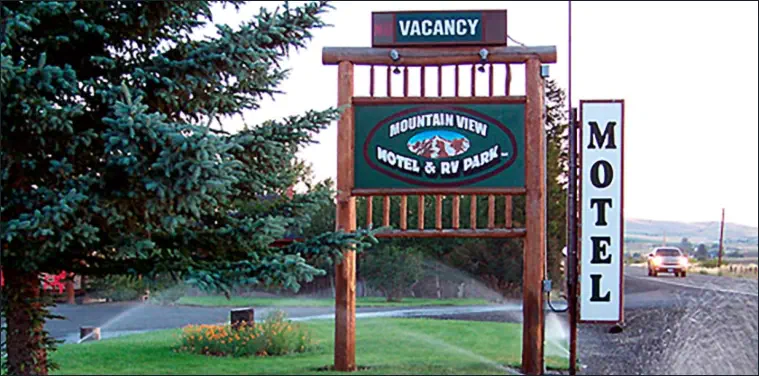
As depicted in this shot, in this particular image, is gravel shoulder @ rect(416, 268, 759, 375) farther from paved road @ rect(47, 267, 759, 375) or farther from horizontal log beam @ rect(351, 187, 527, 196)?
horizontal log beam @ rect(351, 187, 527, 196)

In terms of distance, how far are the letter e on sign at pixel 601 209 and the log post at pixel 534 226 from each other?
1.94 ft

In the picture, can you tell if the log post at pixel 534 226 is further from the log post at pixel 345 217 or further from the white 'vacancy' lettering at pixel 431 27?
the log post at pixel 345 217

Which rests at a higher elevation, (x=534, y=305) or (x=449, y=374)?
(x=534, y=305)

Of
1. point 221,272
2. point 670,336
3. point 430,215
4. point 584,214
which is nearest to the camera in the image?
point 221,272

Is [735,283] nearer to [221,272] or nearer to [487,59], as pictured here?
[487,59]

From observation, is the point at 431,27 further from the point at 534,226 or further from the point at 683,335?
the point at 683,335

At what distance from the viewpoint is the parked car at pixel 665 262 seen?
15008 mm

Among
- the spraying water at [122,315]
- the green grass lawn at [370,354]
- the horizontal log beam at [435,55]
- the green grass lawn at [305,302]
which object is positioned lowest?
the spraying water at [122,315]

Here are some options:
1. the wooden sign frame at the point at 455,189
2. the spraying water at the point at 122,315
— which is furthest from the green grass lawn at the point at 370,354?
the spraying water at the point at 122,315

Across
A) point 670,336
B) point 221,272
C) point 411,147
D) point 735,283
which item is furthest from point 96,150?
point 670,336

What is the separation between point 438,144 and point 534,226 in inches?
45.0

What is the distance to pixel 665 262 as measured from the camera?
15.4 m

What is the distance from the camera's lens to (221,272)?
626cm

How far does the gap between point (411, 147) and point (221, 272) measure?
10.0ft
